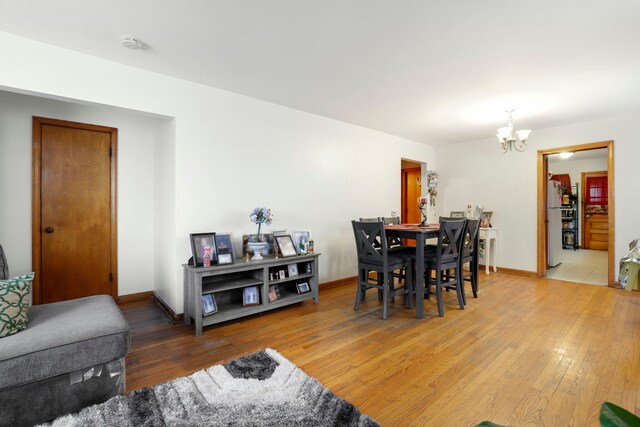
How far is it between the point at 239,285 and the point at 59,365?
61.3 inches

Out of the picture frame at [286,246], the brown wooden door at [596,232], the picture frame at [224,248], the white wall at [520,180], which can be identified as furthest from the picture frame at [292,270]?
the brown wooden door at [596,232]

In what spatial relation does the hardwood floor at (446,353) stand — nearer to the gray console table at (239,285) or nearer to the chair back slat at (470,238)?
the gray console table at (239,285)

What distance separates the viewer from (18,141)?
307 cm

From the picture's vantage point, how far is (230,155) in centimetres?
336

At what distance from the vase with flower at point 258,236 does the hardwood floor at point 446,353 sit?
668mm

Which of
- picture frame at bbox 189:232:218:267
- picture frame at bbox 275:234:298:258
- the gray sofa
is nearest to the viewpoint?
the gray sofa

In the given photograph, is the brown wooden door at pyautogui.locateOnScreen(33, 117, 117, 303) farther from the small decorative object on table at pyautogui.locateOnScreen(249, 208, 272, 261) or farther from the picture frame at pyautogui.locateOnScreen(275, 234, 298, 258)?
the picture frame at pyautogui.locateOnScreen(275, 234, 298, 258)

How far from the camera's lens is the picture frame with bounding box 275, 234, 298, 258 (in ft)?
11.3

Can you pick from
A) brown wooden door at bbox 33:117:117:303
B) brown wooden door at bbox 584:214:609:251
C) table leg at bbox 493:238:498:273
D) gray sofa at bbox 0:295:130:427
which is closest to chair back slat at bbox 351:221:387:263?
gray sofa at bbox 0:295:130:427

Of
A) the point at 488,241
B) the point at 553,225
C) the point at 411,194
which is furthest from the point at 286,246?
the point at 553,225

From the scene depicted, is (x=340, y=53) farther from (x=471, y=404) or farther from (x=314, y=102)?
(x=471, y=404)

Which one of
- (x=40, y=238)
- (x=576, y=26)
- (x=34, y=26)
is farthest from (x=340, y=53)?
(x=40, y=238)

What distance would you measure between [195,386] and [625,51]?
13.5 ft

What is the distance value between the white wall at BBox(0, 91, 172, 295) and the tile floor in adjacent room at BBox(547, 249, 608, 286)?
20.4 ft
